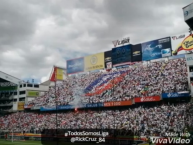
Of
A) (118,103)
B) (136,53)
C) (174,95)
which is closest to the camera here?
(174,95)

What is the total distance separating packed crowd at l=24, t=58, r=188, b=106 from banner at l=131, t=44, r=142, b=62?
4.81 ft

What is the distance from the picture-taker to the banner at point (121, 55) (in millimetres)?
50812

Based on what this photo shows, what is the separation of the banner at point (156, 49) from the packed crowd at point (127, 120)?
1428 centimetres

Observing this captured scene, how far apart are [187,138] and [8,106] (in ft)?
186

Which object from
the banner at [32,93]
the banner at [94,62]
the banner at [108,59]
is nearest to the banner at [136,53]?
the banner at [108,59]

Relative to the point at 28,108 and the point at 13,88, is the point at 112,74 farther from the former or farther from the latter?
the point at 13,88

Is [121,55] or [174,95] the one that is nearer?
[174,95]

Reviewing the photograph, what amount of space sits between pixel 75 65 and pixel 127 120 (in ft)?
105

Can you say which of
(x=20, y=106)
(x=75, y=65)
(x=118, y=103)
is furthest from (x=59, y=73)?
(x=118, y=103)

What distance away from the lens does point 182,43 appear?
143 ft

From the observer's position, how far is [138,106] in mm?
37719

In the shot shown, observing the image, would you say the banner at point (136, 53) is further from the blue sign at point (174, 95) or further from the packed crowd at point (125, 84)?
the blue sign at point (174, 95)

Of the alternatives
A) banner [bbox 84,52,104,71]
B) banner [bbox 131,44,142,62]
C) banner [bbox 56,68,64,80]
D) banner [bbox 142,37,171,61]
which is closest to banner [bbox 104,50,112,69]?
banner [bbox 84,52,104,71]

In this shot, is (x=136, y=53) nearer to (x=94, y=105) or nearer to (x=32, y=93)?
(x=94, y=105)
